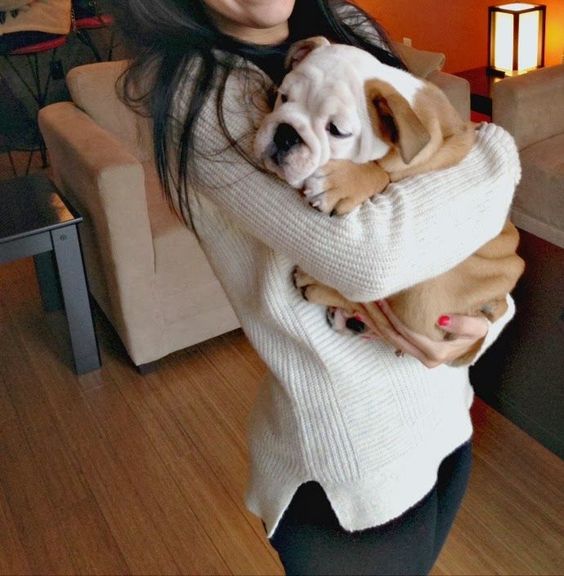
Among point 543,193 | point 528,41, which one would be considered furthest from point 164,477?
point 528,41

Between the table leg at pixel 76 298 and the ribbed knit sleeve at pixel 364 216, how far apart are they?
1504mm

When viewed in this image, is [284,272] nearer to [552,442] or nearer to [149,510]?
[149,510]

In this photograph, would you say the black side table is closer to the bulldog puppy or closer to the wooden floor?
the wooden floor

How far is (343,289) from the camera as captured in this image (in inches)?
34.1

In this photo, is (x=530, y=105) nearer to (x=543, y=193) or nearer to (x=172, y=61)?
(x=543, y=193)

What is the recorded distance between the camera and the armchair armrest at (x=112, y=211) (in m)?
2.18

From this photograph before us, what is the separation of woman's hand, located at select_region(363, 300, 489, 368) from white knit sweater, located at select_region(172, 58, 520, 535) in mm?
24

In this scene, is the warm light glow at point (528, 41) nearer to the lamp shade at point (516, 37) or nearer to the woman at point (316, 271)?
the lamp shade at point (516, 37)

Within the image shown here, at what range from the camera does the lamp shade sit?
387cm

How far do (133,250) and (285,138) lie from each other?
59.7 inches

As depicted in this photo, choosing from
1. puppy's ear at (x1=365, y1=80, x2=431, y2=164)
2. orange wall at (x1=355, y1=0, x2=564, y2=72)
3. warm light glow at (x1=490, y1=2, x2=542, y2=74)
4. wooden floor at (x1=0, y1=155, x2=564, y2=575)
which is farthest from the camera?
orange wall at (x1=355, y1=0, x2=564, y2=72)

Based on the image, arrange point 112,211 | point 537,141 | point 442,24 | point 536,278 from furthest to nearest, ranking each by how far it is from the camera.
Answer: point 442,24
point 537,141
point 536,278
point 112,211

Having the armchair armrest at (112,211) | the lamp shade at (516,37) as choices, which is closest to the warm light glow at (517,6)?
the lamp shade at (516,37)

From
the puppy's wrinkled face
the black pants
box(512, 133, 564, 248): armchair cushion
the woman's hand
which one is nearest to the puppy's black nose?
the puppy's wrinkled face
